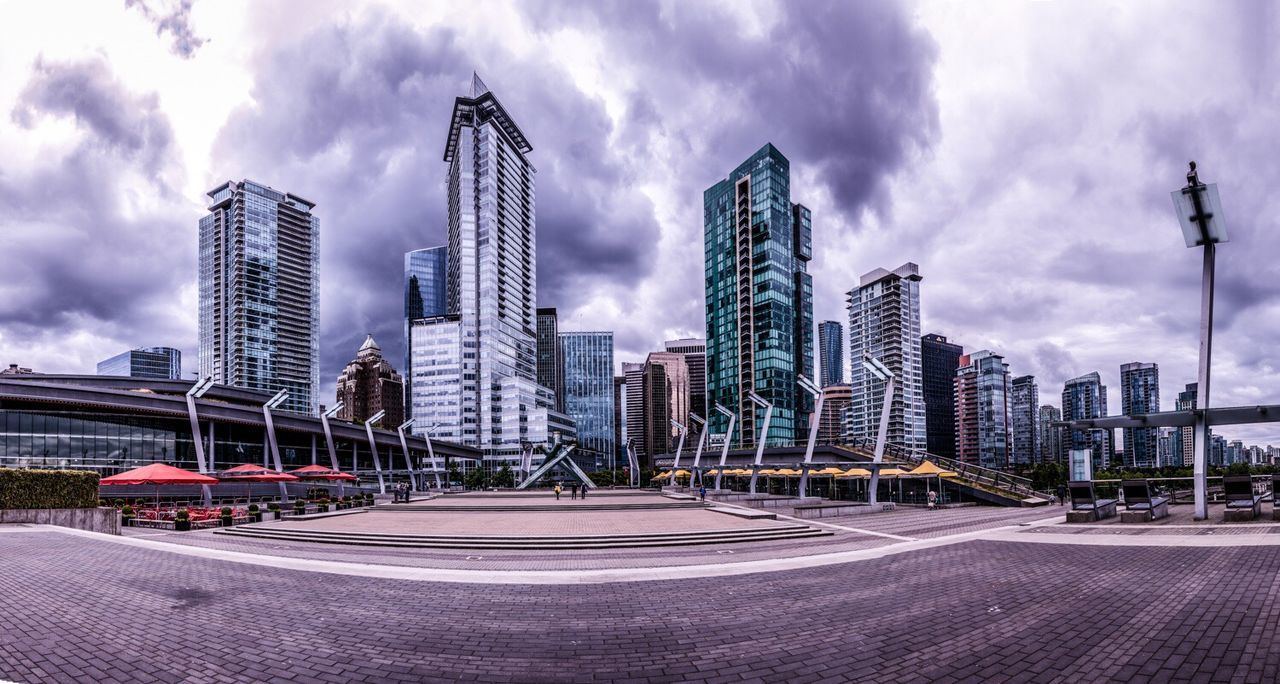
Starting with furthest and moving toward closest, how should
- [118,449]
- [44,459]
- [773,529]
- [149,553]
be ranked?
[118,449] < [44,459] < [773,529] < [149,553]

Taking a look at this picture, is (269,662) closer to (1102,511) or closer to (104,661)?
(104,661)

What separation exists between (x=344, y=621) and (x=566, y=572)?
19.9 feet

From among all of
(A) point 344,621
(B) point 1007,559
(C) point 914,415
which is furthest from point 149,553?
(C) point 914,415

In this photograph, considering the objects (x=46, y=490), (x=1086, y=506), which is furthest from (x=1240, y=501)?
(x=46, y=490)

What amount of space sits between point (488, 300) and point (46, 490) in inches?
4864

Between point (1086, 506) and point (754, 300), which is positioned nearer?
point (1086, 506)

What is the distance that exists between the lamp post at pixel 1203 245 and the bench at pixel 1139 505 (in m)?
1.41

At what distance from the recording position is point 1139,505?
23.6 metres

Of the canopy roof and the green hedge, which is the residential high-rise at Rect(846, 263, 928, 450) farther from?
the green hedge

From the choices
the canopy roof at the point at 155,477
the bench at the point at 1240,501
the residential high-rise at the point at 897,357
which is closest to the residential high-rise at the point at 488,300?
the residential high-rise at the point at 897,357

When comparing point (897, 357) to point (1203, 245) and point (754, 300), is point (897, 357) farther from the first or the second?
point (1203, 245)

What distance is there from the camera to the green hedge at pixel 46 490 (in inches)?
1040

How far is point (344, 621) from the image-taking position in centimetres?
1017

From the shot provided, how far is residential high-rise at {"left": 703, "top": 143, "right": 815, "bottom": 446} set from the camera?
481 ft
